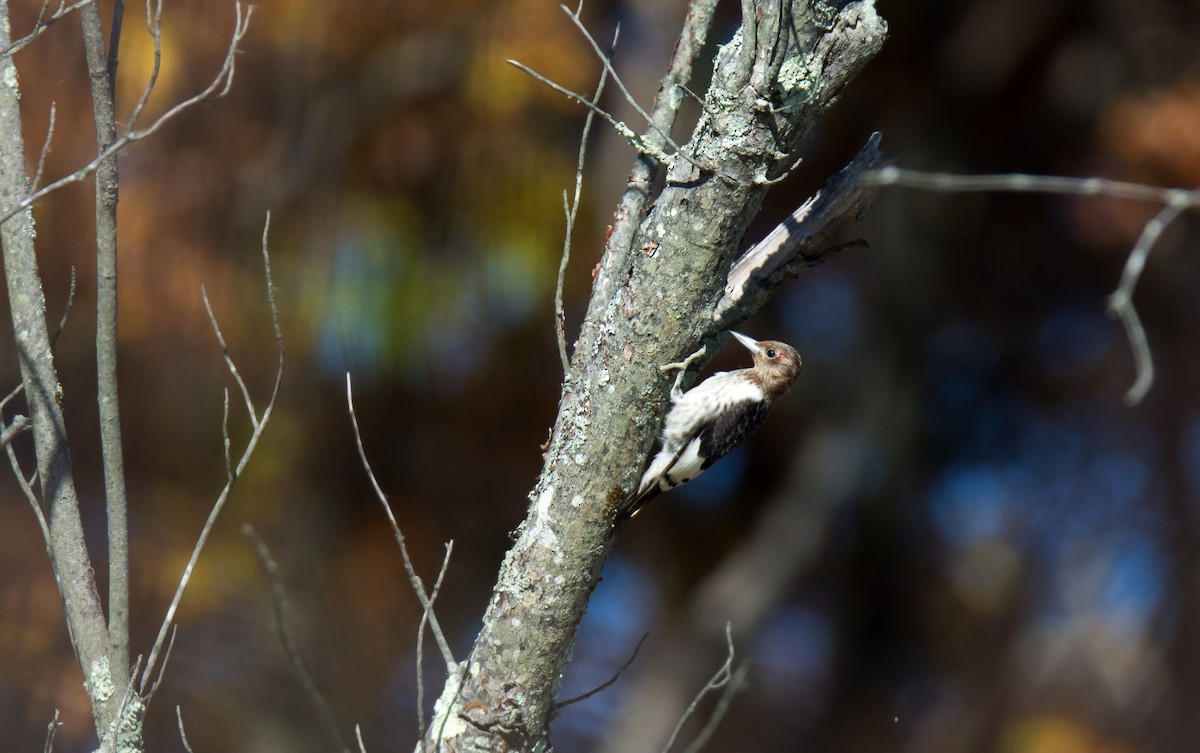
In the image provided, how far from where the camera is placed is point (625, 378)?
206cm

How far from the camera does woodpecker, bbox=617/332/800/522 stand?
3.23 meters

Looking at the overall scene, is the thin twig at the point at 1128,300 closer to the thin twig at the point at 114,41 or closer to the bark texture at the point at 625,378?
the bark texture at the point at 625,378

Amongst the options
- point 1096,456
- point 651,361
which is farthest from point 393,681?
point 1096,456

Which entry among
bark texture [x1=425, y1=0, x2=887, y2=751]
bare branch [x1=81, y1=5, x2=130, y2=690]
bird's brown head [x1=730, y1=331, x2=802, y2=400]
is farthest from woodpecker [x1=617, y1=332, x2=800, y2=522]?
bare branch [x1=81, y1=5, x2=130, y2=690]

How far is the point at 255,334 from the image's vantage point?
4926 millimetres

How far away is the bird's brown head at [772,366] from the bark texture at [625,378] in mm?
1642

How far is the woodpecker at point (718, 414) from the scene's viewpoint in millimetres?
3230

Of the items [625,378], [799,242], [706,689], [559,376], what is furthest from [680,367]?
[559,376]

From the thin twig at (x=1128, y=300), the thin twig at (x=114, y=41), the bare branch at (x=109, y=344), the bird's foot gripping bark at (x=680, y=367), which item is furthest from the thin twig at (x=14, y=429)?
the thin twig at (x=1128, y=300)

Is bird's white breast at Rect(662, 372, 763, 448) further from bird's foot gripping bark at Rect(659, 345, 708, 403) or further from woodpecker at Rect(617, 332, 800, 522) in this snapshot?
bird's foot gripping bark at Rect(659, 345, 708, 403)

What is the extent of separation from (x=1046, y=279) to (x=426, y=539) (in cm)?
429

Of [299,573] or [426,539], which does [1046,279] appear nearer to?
[426,539]

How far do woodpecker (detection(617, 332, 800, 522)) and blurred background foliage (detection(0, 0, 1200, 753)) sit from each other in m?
1.68

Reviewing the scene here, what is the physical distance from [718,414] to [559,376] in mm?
1780
